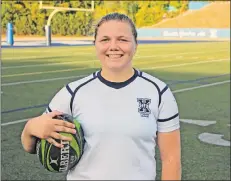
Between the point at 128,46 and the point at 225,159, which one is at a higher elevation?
the point at 128,46

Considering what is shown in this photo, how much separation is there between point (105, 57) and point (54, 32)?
51294 mm

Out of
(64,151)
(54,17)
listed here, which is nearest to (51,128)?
(64,151)

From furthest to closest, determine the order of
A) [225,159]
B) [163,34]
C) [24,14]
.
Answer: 1. [163,34]
2. [24,14]
3. [225,159]

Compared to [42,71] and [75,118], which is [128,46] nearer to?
[75,118]

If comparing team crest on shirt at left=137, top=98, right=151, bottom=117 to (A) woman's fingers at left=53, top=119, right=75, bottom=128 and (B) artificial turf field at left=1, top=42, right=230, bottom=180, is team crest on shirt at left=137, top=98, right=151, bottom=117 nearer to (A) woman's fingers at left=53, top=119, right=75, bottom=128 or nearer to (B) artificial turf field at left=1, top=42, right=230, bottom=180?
(A) woman's fingers at left=53, top=119, right=75, bottom=128

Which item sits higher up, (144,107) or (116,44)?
(116,44)

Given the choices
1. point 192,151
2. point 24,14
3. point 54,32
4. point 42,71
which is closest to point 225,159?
point 192,151

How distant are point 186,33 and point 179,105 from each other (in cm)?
4776

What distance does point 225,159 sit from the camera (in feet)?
18.8

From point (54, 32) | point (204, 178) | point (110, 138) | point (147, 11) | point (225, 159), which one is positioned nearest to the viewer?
point (110, 138)

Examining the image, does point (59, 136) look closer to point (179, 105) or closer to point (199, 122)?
point (199, 122)

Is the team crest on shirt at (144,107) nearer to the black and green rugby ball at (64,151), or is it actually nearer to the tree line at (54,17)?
the black and green rugby ball at (64,151)

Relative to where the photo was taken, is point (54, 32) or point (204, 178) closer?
point (204, 178)

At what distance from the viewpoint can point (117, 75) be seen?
204cm
